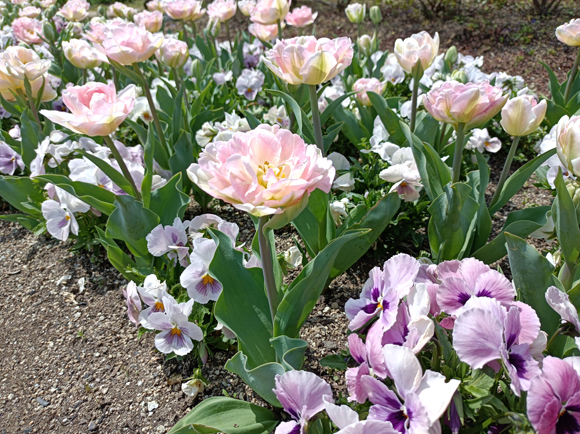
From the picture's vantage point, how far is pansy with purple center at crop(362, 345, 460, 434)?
0.80 m

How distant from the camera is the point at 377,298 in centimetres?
108

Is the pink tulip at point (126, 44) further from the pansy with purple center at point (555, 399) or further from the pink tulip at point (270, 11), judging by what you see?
the pansy with purple center at point (555, 399)

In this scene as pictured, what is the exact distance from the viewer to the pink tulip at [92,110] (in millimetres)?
1479

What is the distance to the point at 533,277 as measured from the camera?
1122 mm

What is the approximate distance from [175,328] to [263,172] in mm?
738

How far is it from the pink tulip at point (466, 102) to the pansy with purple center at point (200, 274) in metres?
0.80

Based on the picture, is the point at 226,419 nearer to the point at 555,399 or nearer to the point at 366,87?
the point at 555,399

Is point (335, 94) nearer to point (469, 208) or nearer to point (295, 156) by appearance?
point (469, 208)

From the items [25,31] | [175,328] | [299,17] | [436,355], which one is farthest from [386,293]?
[25,31]

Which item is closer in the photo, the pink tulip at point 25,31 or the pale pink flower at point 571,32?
the pale pink flower at point 571,32

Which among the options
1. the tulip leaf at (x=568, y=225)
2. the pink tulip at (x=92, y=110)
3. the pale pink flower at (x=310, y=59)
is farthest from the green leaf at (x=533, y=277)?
the pink tulip at (x=92, y=110)

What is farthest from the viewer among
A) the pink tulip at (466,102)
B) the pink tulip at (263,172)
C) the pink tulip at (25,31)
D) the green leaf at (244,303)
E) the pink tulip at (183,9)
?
the pink tulip at (25,31)

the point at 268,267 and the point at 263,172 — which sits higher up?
the point at 263,172

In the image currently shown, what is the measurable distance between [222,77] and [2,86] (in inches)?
54.3
